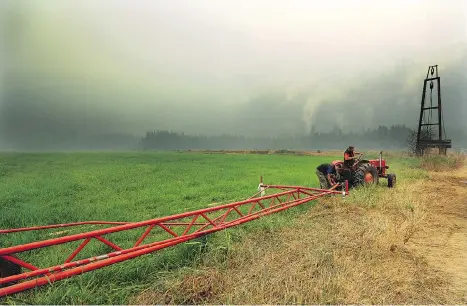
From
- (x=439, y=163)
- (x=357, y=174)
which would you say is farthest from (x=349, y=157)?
(x=439, y=163)

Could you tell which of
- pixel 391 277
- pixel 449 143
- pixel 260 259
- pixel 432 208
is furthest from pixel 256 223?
pixel 449 143

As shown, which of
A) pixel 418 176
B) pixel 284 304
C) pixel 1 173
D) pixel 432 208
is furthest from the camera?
pixel 1 173

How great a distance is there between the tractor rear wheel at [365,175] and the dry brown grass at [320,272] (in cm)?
327

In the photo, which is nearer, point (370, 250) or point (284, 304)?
point (284, 304)

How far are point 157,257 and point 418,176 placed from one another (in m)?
14.1

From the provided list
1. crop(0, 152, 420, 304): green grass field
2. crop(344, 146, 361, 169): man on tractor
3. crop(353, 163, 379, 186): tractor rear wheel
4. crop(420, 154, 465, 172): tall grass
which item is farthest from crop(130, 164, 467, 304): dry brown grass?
crop(420, 154, 465, 172): tall grass

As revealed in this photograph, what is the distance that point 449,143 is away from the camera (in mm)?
21891

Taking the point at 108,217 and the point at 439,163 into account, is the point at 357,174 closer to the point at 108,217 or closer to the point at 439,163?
the point at 108,217

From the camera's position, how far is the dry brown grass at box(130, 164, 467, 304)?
309 cm

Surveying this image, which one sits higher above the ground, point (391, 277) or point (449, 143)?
point (449, 143)

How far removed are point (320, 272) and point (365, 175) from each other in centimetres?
646

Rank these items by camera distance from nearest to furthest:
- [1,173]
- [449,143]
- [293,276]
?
[293,276], [1,173], [449,143]

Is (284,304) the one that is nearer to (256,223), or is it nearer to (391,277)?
(391,277)

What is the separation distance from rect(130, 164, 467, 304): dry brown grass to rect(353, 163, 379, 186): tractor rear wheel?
129 inches
